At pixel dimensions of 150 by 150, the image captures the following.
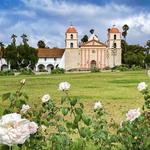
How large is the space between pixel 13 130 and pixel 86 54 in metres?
105

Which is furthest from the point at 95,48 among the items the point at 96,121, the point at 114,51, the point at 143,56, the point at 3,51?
the point at 96,121

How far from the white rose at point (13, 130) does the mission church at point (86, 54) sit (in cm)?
10367

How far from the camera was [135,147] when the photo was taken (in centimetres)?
481

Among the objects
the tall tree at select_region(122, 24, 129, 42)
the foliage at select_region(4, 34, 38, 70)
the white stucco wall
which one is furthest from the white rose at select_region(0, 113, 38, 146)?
the tall tree at select_region(122, 24, 129, 42)

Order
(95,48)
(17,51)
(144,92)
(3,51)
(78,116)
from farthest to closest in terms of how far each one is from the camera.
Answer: (95,48), (3,51), (17,51), (144,92), (78,116)

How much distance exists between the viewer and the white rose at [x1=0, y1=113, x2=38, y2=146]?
2.65 m

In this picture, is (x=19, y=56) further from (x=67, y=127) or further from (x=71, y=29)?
(x=67, y=127)

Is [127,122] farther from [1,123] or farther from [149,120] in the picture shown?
[1,123]

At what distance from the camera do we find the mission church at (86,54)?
353 feet

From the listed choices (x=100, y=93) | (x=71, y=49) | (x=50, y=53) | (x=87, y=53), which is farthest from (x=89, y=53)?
(x=100, y=93)

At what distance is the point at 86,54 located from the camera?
108000 millimetres

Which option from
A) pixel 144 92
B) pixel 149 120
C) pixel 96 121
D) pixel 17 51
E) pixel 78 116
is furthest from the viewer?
pixel 17 51

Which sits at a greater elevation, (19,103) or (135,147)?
(19,103)

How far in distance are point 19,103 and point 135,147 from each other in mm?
1240
